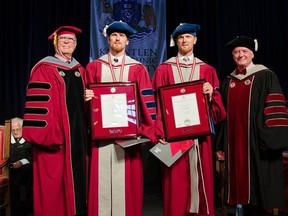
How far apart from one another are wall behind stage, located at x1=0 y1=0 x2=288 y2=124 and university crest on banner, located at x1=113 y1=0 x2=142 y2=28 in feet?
1.70

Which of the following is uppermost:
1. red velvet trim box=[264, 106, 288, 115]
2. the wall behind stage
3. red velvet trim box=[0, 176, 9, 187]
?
the wall behind stage

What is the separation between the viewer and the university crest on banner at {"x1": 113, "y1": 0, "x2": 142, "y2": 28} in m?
5.84

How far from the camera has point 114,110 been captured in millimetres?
3029

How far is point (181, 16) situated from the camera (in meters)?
5.83

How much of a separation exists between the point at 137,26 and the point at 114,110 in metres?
3.17

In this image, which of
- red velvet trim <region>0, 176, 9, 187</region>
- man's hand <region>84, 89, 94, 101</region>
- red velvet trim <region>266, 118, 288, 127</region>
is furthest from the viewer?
red velvet trim <region>0, 176, 9, 187</region>

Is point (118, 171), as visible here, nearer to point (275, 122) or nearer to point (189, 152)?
point (189, 152)

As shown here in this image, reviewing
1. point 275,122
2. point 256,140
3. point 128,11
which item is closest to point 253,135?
point 256,140

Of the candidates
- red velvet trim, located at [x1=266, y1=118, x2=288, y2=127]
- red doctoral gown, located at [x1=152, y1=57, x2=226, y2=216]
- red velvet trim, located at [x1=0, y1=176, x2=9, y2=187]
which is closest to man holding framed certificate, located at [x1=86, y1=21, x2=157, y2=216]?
red doctoral gown, located at [x1=152, y1=57, x2=226, y2=216]

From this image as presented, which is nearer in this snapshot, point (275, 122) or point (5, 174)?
point (275, 122)

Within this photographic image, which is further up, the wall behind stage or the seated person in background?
the wall behind stage

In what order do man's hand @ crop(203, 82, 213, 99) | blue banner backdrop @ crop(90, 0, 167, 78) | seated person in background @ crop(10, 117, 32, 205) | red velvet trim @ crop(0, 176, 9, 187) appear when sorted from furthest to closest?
blue banner backdrop @ crop(90, 0, 167, 78)
seated person in background @ crop(10, 117, 32, 205)
red velvet trim @ crop(0, 176, 9, 187)
man's hand @ crop(203, 82, 213, 99)

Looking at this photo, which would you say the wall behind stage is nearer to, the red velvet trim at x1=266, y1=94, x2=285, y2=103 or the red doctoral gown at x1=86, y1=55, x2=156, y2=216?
the red velvet trim at x1=266, y1=94, x2=285, y2=103

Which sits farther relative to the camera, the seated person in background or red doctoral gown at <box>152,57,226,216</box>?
the seated person in background
